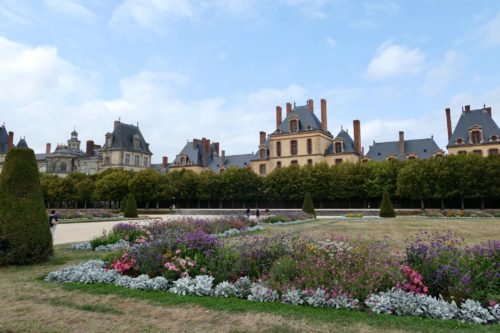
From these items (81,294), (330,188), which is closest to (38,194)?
(81,294)

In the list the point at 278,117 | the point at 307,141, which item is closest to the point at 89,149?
the point at 278,117

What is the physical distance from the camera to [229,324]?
15.5ft

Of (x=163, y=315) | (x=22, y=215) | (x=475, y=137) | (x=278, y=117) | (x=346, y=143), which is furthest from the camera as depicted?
(x=278, y=117)

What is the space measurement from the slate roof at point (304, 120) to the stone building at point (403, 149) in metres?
8.58

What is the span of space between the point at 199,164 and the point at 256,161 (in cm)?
1163

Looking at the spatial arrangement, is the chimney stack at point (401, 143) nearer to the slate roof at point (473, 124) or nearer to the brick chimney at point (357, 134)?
the brick chimney at point (357, 134)

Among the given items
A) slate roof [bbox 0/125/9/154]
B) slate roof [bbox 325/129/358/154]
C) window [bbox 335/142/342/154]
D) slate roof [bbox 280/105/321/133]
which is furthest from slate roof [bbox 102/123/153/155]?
window [bbox 335/142/342/154]

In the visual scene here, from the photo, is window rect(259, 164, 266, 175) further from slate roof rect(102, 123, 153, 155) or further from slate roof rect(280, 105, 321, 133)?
slate roof rect(102, 123, 153, 155)

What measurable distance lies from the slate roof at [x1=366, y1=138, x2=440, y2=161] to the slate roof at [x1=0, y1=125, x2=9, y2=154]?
7497cm

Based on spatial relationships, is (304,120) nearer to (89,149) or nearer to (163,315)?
(89,149)

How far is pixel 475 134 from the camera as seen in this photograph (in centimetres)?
4597

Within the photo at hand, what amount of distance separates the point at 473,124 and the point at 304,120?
21.6 m

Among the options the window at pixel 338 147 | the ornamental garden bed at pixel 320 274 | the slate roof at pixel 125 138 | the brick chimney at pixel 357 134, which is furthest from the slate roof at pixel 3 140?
the ornamental garden bed at pixel 320 274

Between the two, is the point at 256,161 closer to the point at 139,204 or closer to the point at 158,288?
the point at 139,204
